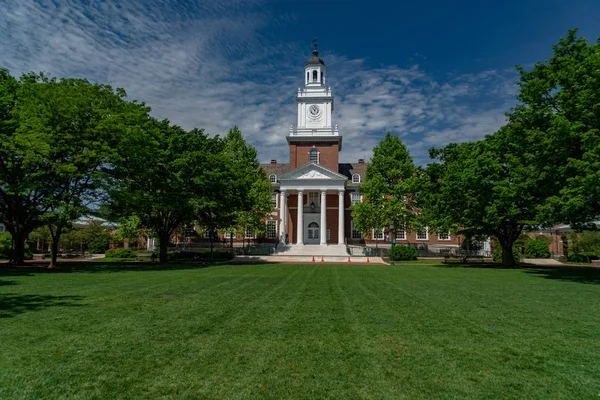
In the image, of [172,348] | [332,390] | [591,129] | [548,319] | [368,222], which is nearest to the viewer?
[332,390]

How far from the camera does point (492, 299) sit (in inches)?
448

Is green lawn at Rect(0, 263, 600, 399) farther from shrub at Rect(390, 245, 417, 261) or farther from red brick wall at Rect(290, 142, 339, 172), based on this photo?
red brick wall at Rect(290, 142, 339, 172)

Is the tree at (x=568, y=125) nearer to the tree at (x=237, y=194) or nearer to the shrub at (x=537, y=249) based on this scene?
the tree at (x=237, y=194)

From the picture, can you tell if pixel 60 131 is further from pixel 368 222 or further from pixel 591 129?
pixel 368 222

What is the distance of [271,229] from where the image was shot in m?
53.4


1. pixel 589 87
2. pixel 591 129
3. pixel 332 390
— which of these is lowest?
pixel 332 390

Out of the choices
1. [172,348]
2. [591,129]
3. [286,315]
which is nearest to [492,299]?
[286,315]

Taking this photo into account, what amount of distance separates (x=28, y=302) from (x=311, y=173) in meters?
39.2

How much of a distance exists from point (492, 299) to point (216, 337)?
816 centimetres

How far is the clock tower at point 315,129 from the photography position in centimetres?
5112

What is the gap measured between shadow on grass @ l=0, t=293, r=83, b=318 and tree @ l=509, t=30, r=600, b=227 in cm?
1882

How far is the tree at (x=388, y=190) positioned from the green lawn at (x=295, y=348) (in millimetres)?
30509

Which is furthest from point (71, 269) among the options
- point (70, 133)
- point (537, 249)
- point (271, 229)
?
point (537, 249)

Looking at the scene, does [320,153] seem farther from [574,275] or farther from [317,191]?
[574,275]
